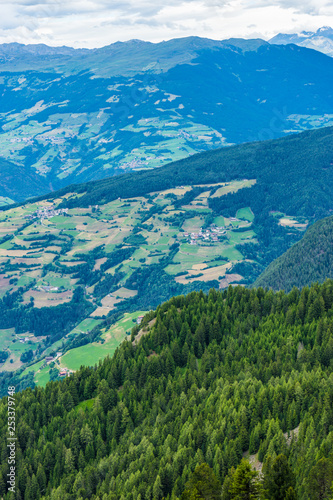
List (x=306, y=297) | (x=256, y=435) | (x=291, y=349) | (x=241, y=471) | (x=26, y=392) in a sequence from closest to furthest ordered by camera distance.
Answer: (x=241, y=471) → (x=256, y=435) → (x=291, y=349) → (x=26, y=392) → (x=306, y=297)

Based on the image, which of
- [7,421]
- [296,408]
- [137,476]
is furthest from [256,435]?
[7,421]

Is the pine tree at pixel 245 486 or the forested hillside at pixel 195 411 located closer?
the pine tree at pixel 245 486

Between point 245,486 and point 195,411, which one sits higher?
point 245,486

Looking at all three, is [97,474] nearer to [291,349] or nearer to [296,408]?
[296,408]

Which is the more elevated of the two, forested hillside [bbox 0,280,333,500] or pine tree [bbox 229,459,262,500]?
pine tree [bbox 229,459,262,500]

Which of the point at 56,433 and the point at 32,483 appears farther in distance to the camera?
the point at 56,433

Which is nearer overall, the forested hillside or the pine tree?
the pine tree

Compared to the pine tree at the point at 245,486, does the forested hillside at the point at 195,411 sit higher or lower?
lower

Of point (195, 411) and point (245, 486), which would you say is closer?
point (245, 486)
